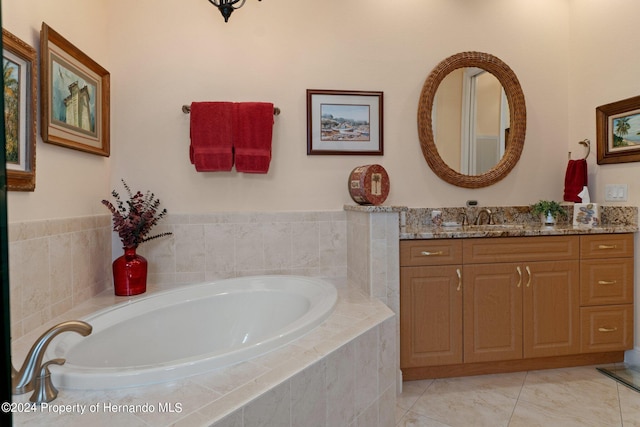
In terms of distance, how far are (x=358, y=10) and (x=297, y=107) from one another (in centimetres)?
83

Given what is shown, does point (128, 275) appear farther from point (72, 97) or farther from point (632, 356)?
point (632, 356)

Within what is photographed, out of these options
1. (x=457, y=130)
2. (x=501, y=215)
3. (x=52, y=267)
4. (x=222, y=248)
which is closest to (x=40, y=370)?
(x=52, y=267)

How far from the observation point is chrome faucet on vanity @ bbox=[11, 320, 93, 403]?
2.76ft

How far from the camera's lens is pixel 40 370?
0.88 m

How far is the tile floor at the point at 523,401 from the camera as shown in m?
1.65

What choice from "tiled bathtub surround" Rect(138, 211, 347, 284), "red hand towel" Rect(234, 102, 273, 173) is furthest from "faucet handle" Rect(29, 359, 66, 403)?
"red hand towel" Rect(234, 102, 273, 173)

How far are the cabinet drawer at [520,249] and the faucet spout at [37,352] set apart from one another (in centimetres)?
187

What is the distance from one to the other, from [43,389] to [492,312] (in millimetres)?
2109

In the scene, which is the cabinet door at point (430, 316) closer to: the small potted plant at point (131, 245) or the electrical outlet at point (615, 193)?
the electrical outlet at point (615, 193)

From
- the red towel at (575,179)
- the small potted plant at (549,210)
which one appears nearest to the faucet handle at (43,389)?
the small potted plant at (549,210)

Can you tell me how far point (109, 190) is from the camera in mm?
2137

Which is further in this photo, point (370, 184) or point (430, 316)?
point (370, 184)

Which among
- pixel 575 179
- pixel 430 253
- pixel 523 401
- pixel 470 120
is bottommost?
pixel 523 401

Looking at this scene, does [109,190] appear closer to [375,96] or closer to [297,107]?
[297,107]
